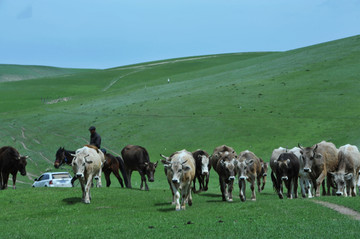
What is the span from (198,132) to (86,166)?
3755 cm

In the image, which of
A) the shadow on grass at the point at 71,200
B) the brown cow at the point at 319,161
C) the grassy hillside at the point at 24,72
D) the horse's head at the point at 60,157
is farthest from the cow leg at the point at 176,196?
the grassy hillside at the point at 24,72

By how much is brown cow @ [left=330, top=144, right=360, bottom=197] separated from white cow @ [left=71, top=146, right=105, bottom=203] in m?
11.9

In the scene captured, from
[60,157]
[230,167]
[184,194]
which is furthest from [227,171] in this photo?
[60,157]

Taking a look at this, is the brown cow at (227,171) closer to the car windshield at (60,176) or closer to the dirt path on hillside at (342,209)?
the dirt path on hillside at (342,209)

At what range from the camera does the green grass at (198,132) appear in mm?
19266

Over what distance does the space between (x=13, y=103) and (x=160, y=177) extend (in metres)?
66.9

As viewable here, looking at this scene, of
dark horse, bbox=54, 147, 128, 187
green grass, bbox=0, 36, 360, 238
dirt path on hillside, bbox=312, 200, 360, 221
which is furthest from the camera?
dark horse, bbox=54, 147, 128, 187

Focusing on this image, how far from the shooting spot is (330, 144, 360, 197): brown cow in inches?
1075

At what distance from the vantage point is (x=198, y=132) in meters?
62.9

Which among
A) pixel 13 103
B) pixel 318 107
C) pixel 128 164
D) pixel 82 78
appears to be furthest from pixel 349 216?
pixel 82 78

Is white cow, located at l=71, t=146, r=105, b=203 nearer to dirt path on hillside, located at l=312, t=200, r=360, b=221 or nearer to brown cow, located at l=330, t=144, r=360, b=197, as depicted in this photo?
dirt path on hillside, located at l=312, t=200, r=360, b=221

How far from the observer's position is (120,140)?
61.8 metres

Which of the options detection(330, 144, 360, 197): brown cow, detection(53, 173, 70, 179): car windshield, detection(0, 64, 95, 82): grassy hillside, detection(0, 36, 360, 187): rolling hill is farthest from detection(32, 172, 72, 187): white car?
detection(0, 64, 95, 82): grassy hillside

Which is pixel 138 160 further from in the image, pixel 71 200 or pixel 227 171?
pixel 227 171
